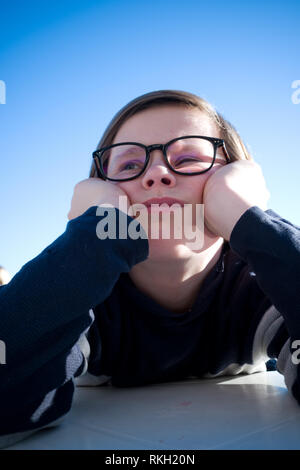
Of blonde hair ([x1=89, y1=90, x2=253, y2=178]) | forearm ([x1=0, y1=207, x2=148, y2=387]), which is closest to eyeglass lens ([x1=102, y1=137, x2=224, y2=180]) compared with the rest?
blonde hair ([x1=89, y1=90, x2=253, y2=178])

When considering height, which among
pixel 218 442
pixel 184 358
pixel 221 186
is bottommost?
pixel 184 358

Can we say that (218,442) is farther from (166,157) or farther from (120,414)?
(166,157)

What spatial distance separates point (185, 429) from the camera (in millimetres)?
599

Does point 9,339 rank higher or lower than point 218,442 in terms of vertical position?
higher

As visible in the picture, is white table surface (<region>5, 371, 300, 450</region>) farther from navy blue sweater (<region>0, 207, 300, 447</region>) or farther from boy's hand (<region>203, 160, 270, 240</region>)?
boy's hand (<region>203, 160, 270, 240</region>)

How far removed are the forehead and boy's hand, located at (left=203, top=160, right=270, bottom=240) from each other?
0.54 feet

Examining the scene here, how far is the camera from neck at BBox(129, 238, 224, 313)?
3.09 ft

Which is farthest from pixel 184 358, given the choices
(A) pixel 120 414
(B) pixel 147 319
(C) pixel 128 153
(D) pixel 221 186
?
(C) pixel 128 153

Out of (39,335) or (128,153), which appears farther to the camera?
(128,153)

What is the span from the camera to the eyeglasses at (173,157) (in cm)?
96

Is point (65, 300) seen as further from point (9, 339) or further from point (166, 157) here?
point (166, 157)

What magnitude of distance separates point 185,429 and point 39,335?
10.3 inches
